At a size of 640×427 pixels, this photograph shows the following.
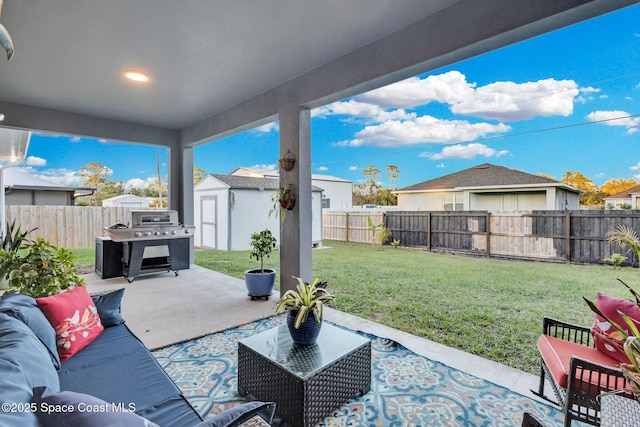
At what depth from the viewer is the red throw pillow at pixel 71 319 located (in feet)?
5.89

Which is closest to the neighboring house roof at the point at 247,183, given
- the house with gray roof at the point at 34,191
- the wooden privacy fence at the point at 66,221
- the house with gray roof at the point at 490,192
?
the wooden privacy fence at the point at 66,221

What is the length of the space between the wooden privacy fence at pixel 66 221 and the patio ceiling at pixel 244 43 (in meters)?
4.37

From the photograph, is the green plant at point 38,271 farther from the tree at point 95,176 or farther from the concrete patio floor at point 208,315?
the tree at point 95,176

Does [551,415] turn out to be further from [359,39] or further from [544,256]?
[544,256]

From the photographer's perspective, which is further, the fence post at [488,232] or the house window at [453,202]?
the house window at [453,202]

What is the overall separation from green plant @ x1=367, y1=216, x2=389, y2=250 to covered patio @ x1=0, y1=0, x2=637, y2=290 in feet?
18.9

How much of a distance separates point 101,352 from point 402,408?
191cm

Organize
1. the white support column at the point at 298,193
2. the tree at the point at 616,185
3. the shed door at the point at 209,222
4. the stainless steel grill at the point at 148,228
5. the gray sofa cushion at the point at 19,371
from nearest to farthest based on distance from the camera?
the gray sofa cushion at the point at 19,371, the white support column at the point at 298,193, the tree at the point at 616,185, the stainless steel grill at the point at 148,228, the shed door at the point at 209,222

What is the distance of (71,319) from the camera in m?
1.88

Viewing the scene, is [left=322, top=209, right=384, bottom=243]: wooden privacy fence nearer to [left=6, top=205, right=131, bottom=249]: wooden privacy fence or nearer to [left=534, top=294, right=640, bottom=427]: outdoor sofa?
[left=6, top=205, right=131, bottom=249]: wooden privacy fence

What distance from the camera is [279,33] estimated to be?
2777mm

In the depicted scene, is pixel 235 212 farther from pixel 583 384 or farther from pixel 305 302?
pixel 583 384

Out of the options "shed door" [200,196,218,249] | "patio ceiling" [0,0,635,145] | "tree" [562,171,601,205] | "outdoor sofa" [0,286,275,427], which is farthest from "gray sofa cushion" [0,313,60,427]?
"shed door" [200,196,218,249]

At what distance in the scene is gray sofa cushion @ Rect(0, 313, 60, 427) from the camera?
2.50 feet
